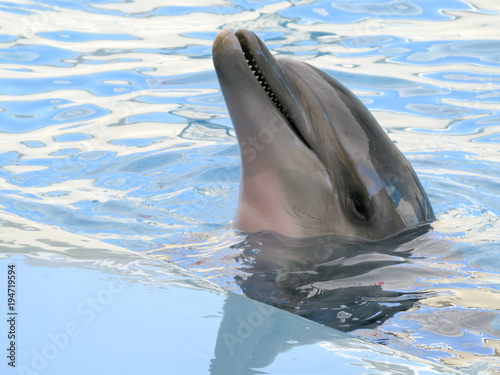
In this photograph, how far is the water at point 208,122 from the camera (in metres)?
4.63

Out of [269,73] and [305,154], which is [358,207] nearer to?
[305,154]

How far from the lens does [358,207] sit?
470 centimetres

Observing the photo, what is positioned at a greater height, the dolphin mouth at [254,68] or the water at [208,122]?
the dolphin mouth at [254,68]

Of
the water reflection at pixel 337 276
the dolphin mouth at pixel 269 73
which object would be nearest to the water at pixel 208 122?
the water reflection at pixel 337 276

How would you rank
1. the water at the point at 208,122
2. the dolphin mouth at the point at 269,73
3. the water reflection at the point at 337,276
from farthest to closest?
the water at the point at 208,122, the dolphin mouth at the point at 269,73, the water reflection at the point at 337,276

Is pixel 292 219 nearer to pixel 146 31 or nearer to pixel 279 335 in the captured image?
pixel 279 335

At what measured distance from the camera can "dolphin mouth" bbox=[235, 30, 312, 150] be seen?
4.35m

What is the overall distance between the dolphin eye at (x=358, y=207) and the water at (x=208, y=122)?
1.35 ft

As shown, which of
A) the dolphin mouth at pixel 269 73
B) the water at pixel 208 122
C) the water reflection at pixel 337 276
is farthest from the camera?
the water at pixel 208 122

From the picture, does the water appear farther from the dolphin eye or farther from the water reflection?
the dolphin eye

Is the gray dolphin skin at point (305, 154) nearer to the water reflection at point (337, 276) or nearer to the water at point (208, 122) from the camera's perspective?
the water reflection at point (337, 276)

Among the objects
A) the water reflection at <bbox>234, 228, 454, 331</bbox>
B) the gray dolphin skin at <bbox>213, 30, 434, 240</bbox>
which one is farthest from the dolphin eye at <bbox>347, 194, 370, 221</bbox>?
the water reflection at <bbox>234, 228, 454, 331</bbox>

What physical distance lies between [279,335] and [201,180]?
4.37m

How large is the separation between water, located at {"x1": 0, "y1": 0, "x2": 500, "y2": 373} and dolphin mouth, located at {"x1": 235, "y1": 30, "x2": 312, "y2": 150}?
2.79 ft
